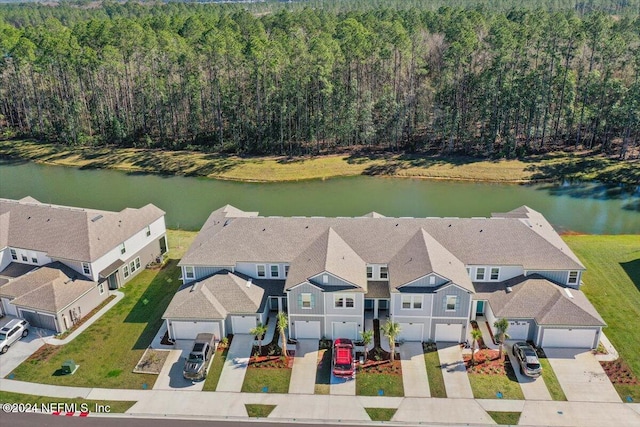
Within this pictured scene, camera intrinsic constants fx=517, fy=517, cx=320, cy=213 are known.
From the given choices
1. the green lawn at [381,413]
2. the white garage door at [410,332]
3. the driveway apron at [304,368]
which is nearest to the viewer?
the green lawn at [381,413]

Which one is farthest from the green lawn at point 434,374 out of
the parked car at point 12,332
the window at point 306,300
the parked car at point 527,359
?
the parked car at point 12,332

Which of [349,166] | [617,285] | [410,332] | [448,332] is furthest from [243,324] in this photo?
[349,166]

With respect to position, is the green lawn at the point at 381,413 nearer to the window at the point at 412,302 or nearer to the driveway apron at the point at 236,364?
the window at the point at 412,302

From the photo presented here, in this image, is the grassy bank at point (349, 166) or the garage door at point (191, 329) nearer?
the garage door at point (191, 329)

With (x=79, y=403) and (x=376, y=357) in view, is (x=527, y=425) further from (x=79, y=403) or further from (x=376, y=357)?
(x=79, y=403)

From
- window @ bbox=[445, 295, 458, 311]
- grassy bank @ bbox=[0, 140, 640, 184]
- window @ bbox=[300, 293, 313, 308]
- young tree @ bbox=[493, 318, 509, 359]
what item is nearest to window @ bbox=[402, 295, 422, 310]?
window @ bbox=[445, 295, 458, 311]

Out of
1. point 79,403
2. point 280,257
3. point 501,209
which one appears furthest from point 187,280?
point 501,209
